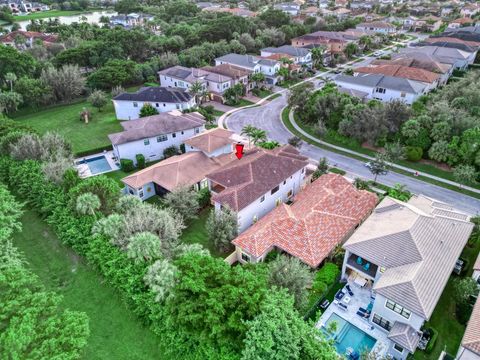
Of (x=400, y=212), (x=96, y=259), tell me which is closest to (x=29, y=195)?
(x=96, y=259)

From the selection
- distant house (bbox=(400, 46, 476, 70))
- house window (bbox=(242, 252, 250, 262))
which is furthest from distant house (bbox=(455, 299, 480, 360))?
distant house (bbox=(400, 46, 476, 70))

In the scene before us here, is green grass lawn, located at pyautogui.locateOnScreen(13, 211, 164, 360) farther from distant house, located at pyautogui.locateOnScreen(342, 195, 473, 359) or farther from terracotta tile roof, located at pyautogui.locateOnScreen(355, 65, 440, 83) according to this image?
terracotta tile roof, located at pyautogui.locateOnScreen(355, 65, 440, 83)

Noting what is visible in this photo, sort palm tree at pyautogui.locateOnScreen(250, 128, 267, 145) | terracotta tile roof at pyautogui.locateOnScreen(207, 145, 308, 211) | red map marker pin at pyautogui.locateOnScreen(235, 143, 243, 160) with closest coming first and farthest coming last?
terracotta tile roof at pyautogui.locateOnScreen(207, 145, 308, 211)
red map marker pin at pyautogui.locateOnScreen(235, 143, 243, 160)
palm tree at pyautogui.locateOnScreen(250, 128, 267, 145)

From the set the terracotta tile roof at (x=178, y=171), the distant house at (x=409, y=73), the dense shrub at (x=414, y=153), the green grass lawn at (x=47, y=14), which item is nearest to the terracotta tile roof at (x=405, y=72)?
the distant house at (x=409, y=73)

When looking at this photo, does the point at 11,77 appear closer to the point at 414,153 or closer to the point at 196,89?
the point at 196,89

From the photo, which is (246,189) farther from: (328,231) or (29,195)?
(29,195)

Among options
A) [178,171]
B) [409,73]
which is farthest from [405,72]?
[178,171]
